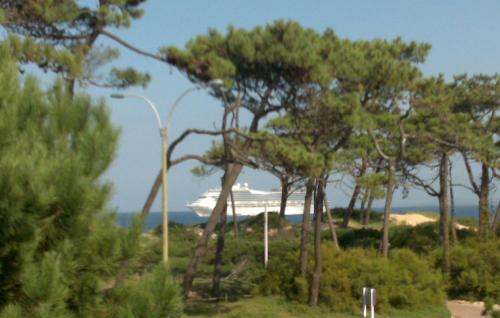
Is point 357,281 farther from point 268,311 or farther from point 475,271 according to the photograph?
point 475,271

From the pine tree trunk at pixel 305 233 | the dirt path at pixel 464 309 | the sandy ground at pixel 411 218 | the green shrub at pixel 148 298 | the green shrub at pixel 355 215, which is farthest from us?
the green shrub at pixel 355 215

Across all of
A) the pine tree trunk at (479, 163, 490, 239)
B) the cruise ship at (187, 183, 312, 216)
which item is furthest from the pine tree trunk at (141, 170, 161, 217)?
the cruise ship at (187, 183, 312, 216)

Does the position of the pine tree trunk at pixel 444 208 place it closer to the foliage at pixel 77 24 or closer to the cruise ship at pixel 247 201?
the foliage at pixel 77 24

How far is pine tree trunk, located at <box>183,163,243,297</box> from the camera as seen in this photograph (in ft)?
69.7

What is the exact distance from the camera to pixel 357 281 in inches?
933

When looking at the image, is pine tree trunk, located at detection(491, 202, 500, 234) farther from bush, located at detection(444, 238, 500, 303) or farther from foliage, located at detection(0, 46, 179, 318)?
foliage, located at detection(0, 46, 179, 318)

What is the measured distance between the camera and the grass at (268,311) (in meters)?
21.0

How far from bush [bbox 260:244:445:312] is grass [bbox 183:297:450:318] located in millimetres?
468

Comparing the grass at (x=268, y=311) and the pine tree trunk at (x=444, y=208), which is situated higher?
the pine tree trunk at (x=444, y=208)

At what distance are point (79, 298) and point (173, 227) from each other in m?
35.9

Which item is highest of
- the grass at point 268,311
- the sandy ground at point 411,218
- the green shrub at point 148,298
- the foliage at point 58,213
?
the sandy ground at point 411,218

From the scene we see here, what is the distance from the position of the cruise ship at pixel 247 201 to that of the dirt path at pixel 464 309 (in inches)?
2852

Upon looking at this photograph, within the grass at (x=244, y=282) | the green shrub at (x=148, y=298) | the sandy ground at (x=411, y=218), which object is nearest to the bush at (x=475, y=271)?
the grass at (x=244, y=282)

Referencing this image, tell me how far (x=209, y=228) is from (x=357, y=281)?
4.97 metres
